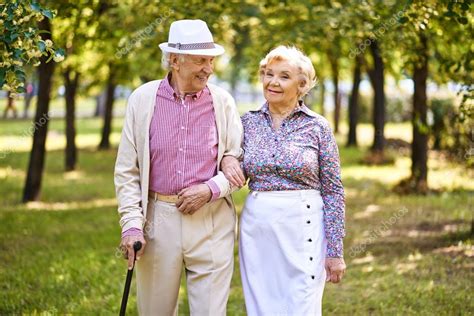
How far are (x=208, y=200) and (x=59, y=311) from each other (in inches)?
110

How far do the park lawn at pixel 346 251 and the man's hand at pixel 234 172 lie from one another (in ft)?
8.24

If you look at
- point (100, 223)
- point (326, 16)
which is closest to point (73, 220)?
point (100, 223)

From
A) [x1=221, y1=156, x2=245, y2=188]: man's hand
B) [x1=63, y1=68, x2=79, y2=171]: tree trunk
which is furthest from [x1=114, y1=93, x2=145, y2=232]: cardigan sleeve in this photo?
[x1=63, y1=68, x2=79, y2=171]: tree trunk

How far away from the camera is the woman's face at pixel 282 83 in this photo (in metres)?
4.09

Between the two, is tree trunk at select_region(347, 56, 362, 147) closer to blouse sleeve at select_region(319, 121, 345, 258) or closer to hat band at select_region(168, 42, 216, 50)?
blouse sleeve at select_region(319, 121, 345, 258)

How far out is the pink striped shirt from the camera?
410 cm

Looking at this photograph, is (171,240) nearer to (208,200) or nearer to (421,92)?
(208,200)

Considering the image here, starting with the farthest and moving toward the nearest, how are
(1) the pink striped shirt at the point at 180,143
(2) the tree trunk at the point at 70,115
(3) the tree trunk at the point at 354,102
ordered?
(3) the tree trunk at the point at 354,102 < (2) the tree trunk at the point at 70,115 < (1) the pink striped shirt at the point at 180,143

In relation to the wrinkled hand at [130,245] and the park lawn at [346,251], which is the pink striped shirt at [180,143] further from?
the park lawn at [346,251]

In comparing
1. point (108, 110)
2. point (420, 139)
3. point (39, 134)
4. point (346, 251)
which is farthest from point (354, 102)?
point (346, 251)

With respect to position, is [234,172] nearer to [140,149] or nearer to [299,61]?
[140,149]

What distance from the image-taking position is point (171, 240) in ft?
13.5

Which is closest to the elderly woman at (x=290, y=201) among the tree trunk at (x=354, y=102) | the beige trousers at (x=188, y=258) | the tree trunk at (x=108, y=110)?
the beige trousers at (x=188, y=258)

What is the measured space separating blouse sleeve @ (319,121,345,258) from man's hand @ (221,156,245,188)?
0.43 m
